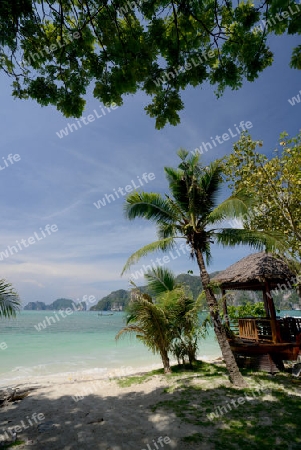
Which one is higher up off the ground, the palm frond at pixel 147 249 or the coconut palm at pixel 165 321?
the palm frond at pixel 147 249

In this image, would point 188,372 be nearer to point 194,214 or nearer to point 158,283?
point 158,283

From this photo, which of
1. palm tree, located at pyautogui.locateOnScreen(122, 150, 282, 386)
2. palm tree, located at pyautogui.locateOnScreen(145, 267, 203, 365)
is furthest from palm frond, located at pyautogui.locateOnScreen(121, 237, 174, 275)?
palm tree, located at pyautogui.locateOnScreen(145, 267, 203, 365)

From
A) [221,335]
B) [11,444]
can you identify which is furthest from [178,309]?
[11,444]

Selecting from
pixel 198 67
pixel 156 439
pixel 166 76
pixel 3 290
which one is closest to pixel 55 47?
pixel 166 76

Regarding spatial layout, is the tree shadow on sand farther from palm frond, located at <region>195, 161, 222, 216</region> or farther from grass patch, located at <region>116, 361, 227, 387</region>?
palm frond, located at <region>195, 161, 222, 216</region>

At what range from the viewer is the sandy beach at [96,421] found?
4.73 metres

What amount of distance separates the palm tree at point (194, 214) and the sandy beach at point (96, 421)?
3128 millimetres

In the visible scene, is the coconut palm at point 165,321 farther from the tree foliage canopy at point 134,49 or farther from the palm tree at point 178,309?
the tree foliage canopy at point 134,49

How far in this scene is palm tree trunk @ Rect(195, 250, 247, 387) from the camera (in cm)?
786

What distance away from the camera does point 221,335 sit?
809 cm

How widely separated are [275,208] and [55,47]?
9.18 m

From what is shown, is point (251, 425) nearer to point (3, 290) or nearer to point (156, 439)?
point (156, 439)

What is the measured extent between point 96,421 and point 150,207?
6.14m

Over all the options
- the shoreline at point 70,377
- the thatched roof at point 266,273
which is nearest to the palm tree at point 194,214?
the thatched roof at point 266,273
